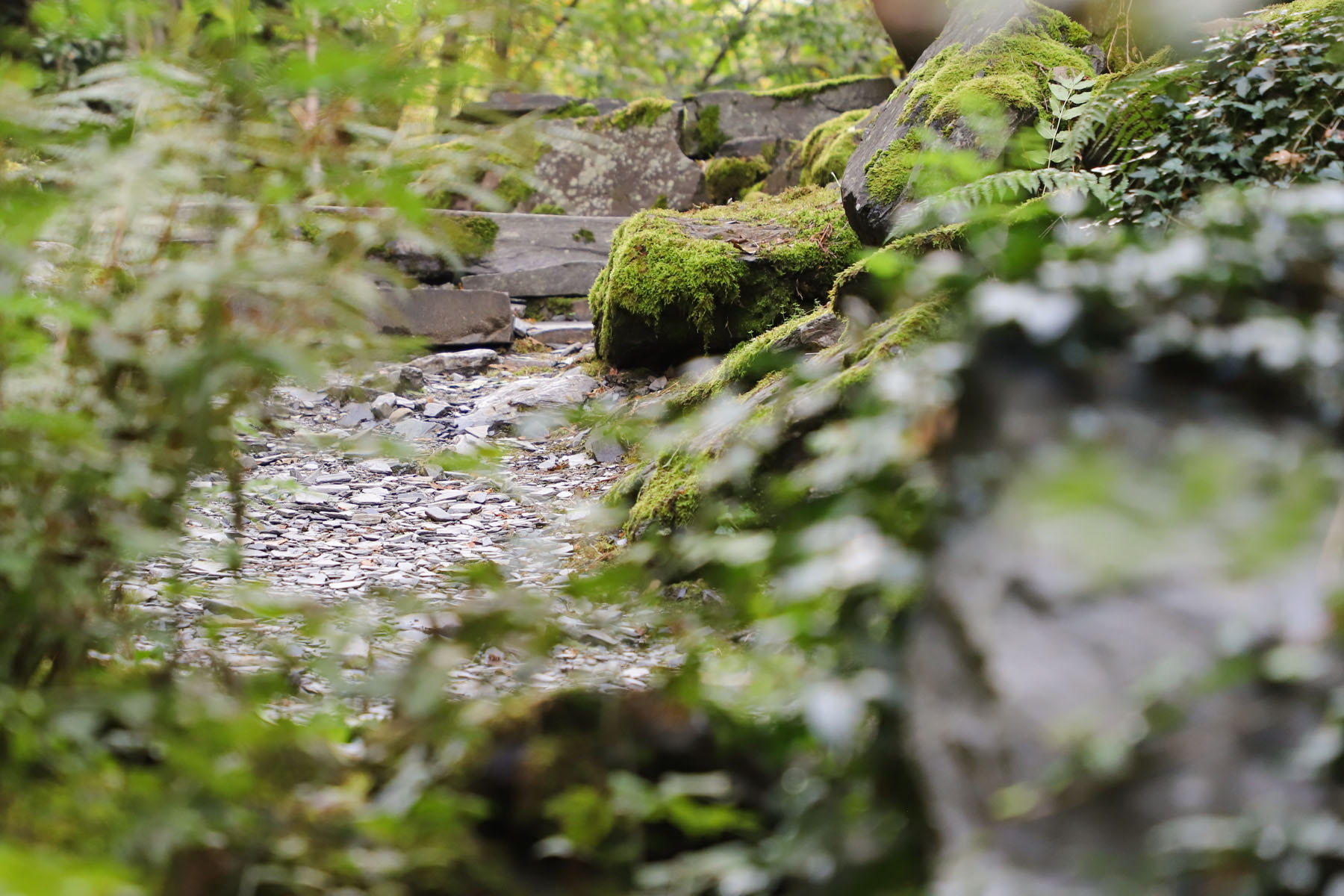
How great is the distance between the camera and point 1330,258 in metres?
1.19

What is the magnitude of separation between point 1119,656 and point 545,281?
876 cm

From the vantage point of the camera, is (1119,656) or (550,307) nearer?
(1119,656)

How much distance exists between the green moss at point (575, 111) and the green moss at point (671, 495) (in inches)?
316

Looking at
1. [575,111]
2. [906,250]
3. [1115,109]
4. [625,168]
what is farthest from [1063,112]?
[575,111]

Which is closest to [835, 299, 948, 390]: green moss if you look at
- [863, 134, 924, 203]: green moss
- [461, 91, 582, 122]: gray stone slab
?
[863, 134, 924, 203]: green moss

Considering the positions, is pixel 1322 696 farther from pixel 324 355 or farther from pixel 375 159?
pixel 375 159

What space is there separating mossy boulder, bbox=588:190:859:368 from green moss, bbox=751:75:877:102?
542cm

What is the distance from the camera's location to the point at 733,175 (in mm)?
9992

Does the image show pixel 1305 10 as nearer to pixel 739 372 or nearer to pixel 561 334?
pixel 739 372

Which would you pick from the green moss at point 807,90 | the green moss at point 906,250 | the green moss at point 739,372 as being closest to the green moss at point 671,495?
the green moss at point 739,372

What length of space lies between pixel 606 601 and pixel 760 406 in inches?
Result: 88.9

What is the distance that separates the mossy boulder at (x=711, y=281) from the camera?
5.85 metres

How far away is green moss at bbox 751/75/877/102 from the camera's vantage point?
11156 mm

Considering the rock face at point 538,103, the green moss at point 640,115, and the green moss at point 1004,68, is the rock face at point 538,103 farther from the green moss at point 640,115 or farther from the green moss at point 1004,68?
the green moss at point 1004,68
